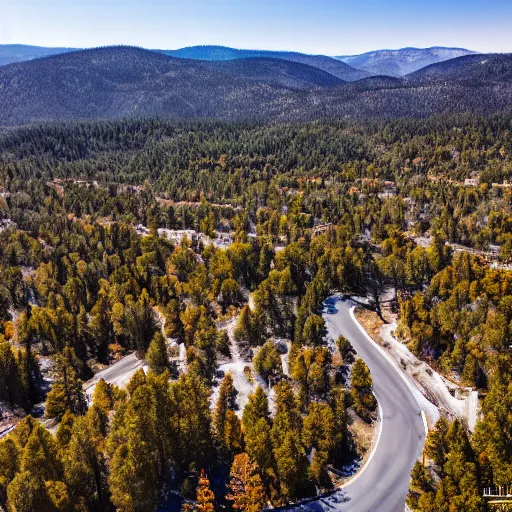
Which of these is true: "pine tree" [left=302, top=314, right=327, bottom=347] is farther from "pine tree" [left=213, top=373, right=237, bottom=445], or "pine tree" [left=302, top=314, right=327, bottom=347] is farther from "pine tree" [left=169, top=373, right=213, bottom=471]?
"pine tree" [left=169, top=373, right=213, bottom=471]

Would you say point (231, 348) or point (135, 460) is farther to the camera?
point (231, 348)

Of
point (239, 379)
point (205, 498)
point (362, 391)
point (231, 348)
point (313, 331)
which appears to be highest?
point (313, 331)

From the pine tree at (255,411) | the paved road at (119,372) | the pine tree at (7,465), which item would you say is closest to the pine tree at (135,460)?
the pine tree at (7,465)

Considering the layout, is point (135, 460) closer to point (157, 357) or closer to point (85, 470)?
point (85, 470)

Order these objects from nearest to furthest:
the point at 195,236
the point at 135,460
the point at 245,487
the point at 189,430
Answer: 1. the point at 135,460
2. the point at 245,487
3. the point at 189,430
4. the point at 195,236

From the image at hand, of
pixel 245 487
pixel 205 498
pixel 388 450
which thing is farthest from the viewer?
pixel 388 450

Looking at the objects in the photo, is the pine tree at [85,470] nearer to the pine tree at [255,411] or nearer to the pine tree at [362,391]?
the pine tree at [255,411]

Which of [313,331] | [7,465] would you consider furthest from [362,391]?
[7,465]

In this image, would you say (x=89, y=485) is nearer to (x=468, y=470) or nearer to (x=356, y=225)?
(x=468, y=470)
